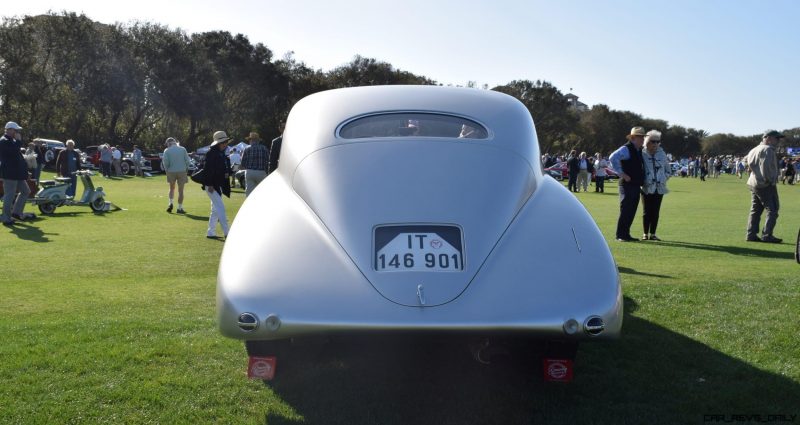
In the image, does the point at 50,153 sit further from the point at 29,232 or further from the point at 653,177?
the point at 653,177

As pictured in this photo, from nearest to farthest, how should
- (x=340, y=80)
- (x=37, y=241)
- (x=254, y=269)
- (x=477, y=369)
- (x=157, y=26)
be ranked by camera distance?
1. (x=254, y=269)
2. (x=477, y=369)
3. (x=37, y=241)
4. (x=157, y=26)
5. (x=340, y=80)

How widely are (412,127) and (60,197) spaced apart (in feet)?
49.1

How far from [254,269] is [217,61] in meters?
63.0

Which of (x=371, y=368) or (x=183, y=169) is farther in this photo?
(x=183, y=169)

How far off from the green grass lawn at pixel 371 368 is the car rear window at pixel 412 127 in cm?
147

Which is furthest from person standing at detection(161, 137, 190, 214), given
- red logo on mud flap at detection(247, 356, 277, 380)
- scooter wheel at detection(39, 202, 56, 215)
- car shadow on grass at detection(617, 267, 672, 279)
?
red logo on mud flap at detection(247, 356, 277, 380)

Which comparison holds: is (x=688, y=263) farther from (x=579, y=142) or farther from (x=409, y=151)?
(x=579, y=142)

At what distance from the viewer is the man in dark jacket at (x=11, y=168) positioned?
1398cm

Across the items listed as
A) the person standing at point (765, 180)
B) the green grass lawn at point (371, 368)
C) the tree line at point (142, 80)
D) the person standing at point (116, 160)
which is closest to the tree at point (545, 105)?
the tree line at point (142, 80)

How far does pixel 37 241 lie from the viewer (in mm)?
11969

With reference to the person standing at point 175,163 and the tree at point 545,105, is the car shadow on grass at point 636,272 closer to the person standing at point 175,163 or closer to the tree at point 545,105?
the person standing at point 175,163

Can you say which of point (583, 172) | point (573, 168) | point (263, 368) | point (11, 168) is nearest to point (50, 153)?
point (573, 168)

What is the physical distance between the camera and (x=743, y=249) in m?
11.4


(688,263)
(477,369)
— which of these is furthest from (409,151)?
(688,263)
